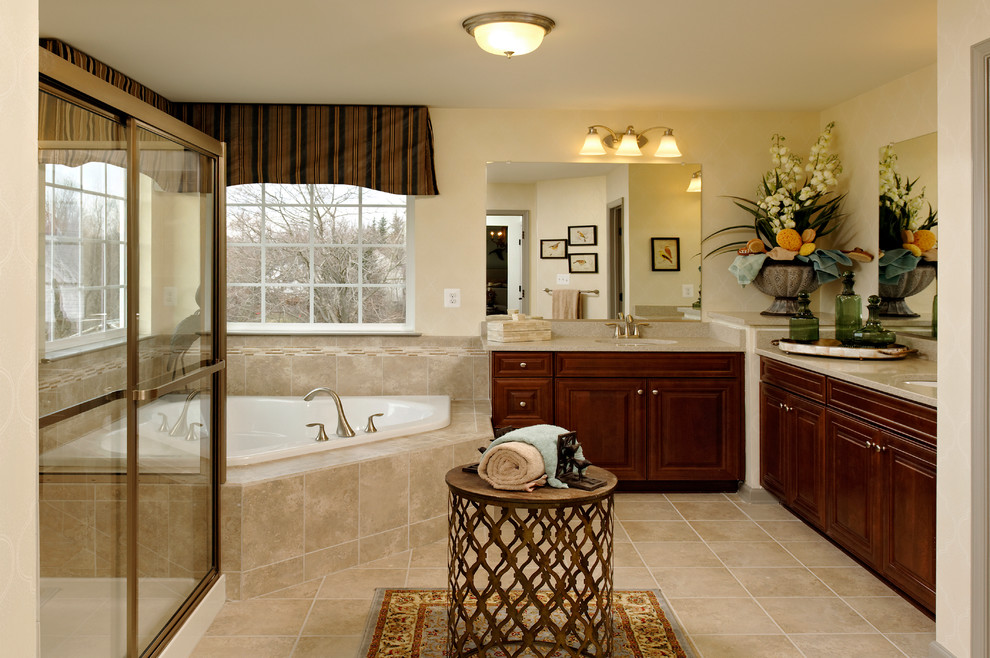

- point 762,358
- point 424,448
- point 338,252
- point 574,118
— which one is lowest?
point 424,448

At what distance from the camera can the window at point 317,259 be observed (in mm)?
4770

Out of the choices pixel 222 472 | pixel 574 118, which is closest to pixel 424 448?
pixel 222 472

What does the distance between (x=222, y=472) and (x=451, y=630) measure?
101cm

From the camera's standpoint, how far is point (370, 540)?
325cm

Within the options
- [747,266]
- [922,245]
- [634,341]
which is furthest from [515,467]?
[747,266]

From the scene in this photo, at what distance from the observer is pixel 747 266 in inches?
178

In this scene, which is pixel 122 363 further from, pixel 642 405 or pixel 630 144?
pixel 630 144

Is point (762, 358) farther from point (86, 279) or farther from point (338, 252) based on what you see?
point (86, 279)

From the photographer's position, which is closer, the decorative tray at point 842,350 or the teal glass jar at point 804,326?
the decorative tray at point 842,350

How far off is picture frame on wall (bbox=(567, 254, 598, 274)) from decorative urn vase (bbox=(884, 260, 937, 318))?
1525mm

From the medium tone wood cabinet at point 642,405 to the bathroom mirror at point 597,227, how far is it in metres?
0.63

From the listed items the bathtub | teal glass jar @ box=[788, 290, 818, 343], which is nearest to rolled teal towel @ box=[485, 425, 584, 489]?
the bathtub

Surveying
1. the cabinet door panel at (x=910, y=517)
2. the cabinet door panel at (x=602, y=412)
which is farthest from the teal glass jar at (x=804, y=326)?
the cabinet door panel at (x=910, y=517)

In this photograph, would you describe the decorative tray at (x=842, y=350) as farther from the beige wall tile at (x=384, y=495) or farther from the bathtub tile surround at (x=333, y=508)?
the beige wall tile at (x=384, y=495)
